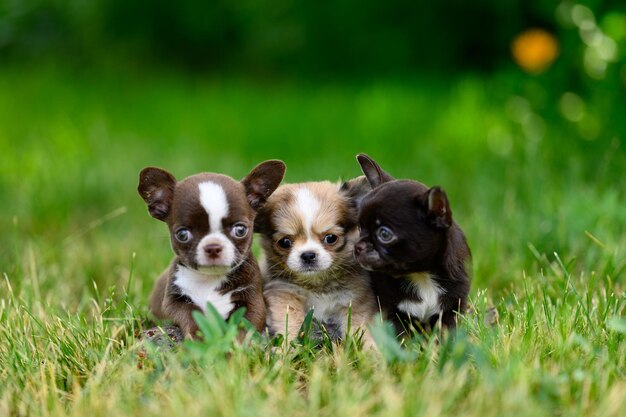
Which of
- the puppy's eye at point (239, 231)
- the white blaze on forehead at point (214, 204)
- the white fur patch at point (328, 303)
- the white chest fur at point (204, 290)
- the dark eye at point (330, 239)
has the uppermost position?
the white blaze on forehead at point (214, 204)

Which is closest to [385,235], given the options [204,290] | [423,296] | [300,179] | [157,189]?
[423,296]

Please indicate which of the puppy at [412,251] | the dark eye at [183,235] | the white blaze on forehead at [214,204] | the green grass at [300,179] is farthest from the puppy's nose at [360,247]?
the dark eye at [183,235]

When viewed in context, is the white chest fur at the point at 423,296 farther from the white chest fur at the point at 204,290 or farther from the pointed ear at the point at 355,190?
the white chest fur at the point at 204,290

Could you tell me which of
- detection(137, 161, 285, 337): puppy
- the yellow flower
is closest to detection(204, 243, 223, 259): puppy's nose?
detection(137, 161, 285, 337): puppy

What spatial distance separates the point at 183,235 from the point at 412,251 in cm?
89

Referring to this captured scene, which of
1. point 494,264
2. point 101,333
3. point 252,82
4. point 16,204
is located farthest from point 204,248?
point 252,82

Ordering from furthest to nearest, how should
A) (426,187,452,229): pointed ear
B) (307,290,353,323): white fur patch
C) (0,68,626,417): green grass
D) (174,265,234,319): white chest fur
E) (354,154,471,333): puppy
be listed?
(307,290,353,323): white fur patch < (174,265,234,319): white chest fur < (354,154,471,333): puppy < (426,187,452,229): pointed ear < (0,68,626,417): green grass

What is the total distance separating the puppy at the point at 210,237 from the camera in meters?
3.46

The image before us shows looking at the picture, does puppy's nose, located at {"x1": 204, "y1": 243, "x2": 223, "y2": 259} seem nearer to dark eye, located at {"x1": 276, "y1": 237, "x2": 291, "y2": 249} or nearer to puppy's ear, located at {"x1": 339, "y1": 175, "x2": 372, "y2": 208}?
dark eye, located at {"x1": 276, "y1": 237, "x2": 291, "y2": 249}

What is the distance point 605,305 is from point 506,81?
4.62 meters

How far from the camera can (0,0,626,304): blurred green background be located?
5418 mm

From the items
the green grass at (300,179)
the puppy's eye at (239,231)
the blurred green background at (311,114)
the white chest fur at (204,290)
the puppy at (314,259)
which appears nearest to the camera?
the green grass at (300,179)

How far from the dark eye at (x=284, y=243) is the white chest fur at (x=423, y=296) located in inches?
21.4

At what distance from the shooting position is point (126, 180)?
7434mm
